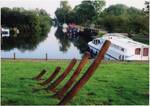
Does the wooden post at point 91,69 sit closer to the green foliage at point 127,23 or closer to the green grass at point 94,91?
the green grass at point 94,91

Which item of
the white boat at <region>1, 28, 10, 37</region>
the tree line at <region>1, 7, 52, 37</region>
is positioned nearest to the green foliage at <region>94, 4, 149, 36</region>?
the tree line at <region>1, 7, 52, 37</region>

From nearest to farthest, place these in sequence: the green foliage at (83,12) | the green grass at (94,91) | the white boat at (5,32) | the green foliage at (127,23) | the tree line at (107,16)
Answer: the green grass at (94,91) < the green foliage at (127,23) < the tree line at (107,16) < the white boat at (5,32) < the green foliage at (83,12)

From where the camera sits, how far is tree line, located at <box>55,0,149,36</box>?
6241 cm

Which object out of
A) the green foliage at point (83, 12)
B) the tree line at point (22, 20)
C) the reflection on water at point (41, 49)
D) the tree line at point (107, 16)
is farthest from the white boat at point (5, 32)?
the green foliage at point (83, 12)

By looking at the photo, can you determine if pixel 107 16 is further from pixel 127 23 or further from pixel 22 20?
pixel 22 20

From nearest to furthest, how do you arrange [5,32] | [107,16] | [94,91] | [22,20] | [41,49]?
[94,91], [41,49], [5,32], [22,20], [107,16]

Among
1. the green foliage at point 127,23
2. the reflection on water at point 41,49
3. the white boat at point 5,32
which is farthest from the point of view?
the white boat at point 5,32

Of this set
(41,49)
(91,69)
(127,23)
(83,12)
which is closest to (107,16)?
(127,23)

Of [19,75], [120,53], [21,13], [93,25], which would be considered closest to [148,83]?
[19,75]

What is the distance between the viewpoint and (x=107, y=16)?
3007 inches

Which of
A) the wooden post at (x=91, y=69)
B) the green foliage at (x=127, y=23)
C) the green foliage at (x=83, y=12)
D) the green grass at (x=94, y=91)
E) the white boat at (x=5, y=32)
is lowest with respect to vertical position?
the green grass at (x=94, y=91)

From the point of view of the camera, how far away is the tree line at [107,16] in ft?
205

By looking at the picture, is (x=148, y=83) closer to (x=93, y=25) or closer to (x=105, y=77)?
(x=105, y=77)

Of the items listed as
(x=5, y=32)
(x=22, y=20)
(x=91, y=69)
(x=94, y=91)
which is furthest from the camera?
(x=22, y=20)
